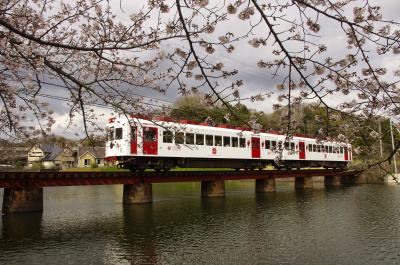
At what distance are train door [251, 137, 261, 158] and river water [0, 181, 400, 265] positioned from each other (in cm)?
560

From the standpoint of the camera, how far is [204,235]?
13.9 m

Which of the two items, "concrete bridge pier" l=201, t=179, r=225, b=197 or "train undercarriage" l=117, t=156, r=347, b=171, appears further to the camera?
"concrete bridge pier" l=201, t=179, r=225, b=197

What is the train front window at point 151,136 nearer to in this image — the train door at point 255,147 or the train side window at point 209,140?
the train side window at point 209,140

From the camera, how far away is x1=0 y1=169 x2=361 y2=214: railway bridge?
56.1ft

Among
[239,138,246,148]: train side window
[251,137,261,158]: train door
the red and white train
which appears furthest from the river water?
[251,137,261,158]: train door

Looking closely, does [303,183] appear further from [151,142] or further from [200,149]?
[151,142]

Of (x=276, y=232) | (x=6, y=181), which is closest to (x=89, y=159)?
(x=6, y=181)

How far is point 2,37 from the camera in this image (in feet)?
14.9

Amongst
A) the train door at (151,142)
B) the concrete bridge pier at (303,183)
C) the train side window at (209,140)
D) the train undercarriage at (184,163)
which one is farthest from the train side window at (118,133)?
the concrete bridge pier at (303,183)

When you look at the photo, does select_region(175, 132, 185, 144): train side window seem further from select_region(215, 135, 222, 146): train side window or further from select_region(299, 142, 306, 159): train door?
select_region(299, 142, 306, 159): train door

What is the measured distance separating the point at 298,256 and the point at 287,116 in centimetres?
773

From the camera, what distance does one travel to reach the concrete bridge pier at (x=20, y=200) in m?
18.0

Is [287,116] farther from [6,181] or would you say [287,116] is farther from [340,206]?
[340,206]

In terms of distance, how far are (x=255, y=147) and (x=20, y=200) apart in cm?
1513
